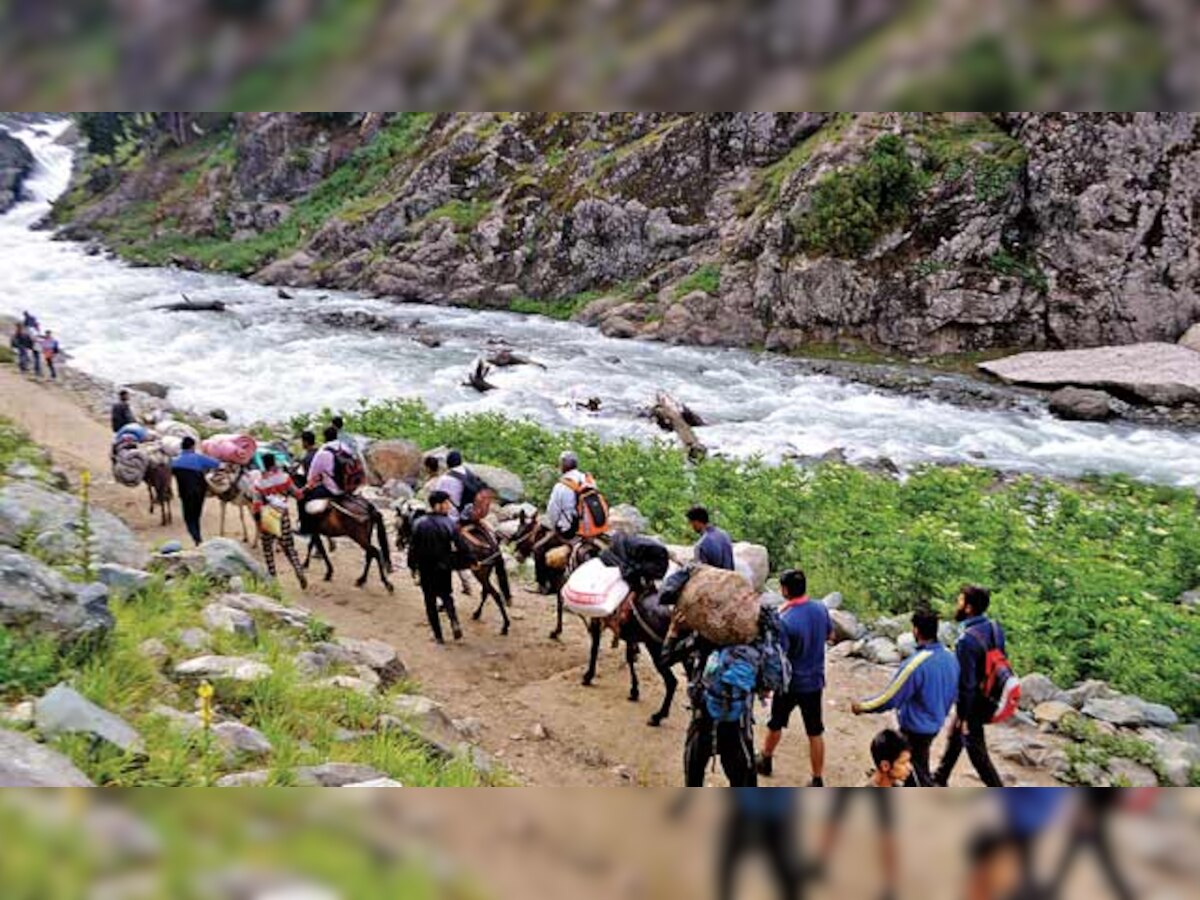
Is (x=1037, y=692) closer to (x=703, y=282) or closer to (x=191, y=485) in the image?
(x=191, y=485)

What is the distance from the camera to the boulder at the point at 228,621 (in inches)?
314

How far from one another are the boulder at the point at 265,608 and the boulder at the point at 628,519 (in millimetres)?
5048

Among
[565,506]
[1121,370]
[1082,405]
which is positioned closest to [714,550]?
[565,506]

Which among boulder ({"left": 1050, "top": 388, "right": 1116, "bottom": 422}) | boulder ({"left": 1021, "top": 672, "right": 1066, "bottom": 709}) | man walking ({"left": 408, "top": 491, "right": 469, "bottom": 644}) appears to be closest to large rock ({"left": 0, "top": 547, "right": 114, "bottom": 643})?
man walking ({"left": 408, "top": 491, "right": 469, "bottom": 644})

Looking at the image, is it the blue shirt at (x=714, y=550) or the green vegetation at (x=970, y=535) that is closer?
the blue shirt at (x=714, y=550)

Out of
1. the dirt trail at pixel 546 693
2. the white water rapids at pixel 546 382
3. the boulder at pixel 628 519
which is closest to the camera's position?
the dirt trail at pixel 546 693

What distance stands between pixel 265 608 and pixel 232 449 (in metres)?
4.77

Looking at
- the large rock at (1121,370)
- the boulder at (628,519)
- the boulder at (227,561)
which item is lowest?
the boulder at (227,561)

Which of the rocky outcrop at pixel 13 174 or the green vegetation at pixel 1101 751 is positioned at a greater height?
the rocky outcrop at pixel 13 174

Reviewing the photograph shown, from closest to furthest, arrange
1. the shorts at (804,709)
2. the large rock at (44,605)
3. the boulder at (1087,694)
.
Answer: the large rock at (44,605), the shorts at (804,709), the boulder at (1087,694)

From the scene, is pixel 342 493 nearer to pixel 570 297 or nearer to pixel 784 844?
pixel 784 844

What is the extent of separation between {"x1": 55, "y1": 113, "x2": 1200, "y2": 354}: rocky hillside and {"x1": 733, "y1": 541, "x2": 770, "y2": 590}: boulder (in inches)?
509

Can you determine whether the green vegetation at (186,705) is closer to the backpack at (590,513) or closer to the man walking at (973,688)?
the backpack at (590,513)

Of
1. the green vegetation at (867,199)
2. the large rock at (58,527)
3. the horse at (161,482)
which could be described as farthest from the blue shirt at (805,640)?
the green vegetation at (867,199)
